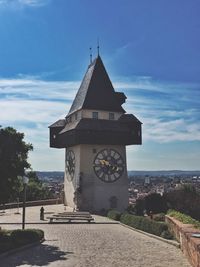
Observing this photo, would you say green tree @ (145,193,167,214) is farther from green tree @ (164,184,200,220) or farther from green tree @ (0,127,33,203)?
green tree @ (0,127,33,203)

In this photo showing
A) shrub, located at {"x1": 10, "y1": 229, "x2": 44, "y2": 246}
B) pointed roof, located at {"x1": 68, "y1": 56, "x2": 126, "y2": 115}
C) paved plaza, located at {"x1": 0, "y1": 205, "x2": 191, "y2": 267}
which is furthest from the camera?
pointed roof, located at {"x1": 68, "y1": 56, "x2": 126, "y2": 115}

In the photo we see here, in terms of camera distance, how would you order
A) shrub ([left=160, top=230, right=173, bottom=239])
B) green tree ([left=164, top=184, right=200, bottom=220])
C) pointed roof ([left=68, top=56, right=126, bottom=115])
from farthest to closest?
pointed roof ([left=68, top=56, right=126, bottom=115])
green tree ([left=164, top=184, right=200, bottom=220])
shrub ([left=160, top=230, right=173, bottom=239])

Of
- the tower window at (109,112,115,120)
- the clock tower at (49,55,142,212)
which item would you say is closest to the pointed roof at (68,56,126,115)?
the clock tower at (49,55,142,212)

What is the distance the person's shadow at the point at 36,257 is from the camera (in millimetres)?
14062

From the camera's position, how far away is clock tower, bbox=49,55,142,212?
136 feet

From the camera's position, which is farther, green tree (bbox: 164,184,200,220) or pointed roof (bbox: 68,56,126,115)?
pointed roof (bbox: 68,56,126,115)

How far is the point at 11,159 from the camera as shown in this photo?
62.5 ft

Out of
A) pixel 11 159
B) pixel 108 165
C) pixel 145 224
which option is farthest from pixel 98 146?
pixel 11 159

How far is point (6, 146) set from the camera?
18938 millimetres

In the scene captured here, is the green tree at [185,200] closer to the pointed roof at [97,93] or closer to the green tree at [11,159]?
the pointed roof at [97,93]

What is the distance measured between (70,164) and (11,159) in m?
26.5

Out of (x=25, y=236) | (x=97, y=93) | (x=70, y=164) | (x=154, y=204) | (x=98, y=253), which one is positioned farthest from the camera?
(x=70, y=164)

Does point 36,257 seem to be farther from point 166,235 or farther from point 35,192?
point 35,192

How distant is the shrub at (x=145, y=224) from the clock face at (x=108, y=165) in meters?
11.7
